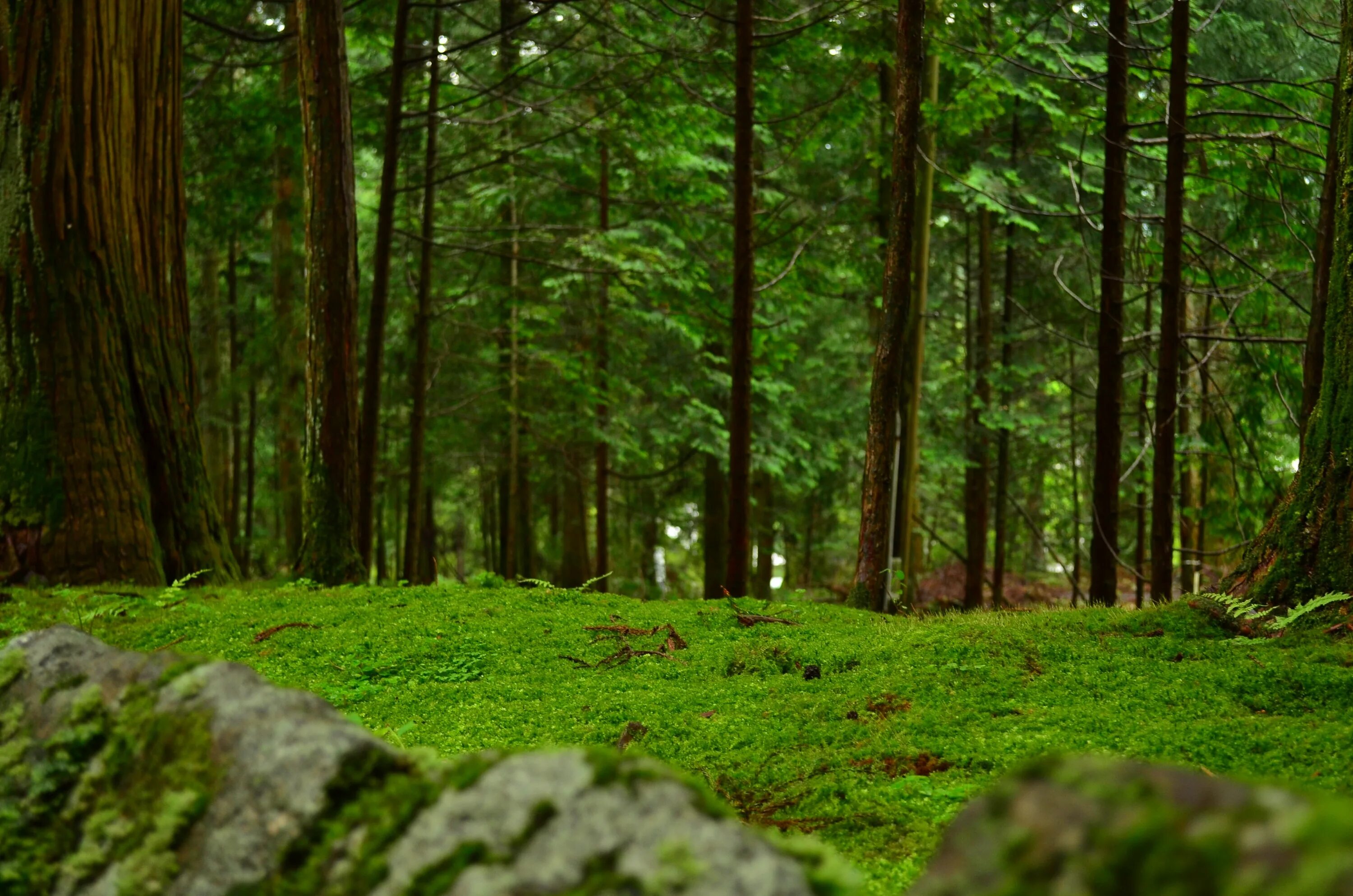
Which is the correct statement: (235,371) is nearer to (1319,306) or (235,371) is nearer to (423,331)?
(423,331)

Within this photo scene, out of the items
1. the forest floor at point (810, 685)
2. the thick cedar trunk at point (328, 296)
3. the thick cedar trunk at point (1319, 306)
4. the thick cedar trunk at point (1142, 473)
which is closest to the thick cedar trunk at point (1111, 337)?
the thick cedar trunk at point (1142, 473)

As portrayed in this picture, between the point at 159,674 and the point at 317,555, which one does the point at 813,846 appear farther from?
the point at 317,555

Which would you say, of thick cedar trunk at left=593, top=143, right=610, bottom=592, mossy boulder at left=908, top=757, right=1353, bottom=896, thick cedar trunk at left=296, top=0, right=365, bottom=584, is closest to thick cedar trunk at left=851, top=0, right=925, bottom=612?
thick cedar trunk at left=296, top=0, right=365, bottom=584

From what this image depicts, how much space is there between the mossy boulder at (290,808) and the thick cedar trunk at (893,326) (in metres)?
7.65

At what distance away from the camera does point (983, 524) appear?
18047mm

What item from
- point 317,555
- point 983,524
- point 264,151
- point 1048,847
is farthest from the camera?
point 983,524

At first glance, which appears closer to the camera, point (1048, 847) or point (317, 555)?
point (1048, 847)

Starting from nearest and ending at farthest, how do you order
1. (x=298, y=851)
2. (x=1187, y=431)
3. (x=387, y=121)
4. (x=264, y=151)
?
(x=298, y=851), (x=387, y=121), (x=264, y=151), (x=1187, y=431)

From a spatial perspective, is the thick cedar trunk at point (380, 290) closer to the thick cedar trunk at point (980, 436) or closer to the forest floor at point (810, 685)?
the forest floor at point (810, 685)

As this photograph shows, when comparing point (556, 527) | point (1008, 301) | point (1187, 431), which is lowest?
point (556, 527)

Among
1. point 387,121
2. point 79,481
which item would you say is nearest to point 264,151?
point 387,121

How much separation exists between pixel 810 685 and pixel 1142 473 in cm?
1850

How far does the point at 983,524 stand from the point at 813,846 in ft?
57.1

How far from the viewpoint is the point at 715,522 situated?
64.6 feet
